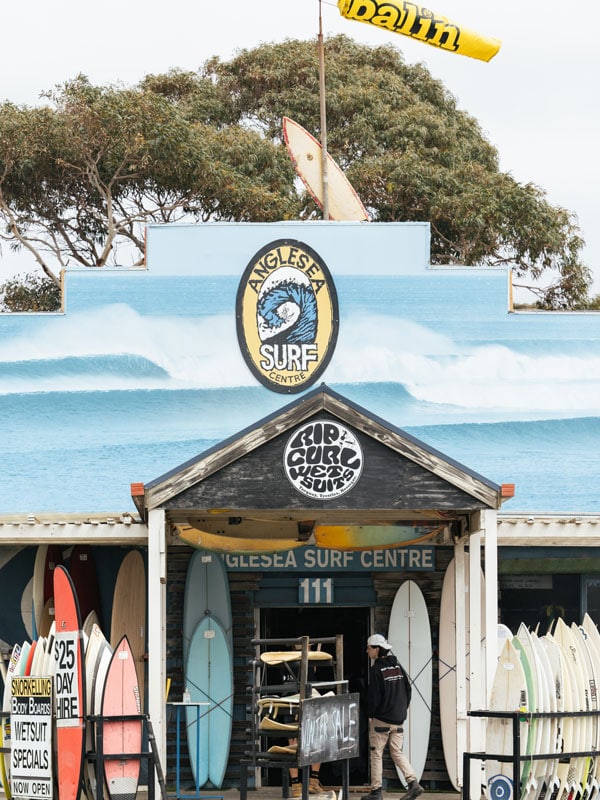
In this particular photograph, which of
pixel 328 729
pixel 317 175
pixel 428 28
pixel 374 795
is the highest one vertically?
pixel 428 28

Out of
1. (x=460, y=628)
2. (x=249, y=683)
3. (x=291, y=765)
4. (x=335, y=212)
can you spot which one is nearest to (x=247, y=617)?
(x=249, y=683)

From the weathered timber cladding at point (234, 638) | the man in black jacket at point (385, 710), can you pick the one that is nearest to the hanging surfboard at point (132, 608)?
the weathered timber cladding at point (234, 638)

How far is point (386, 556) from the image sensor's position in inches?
589

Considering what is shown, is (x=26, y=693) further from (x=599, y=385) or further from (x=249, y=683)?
(x=599, y=385)

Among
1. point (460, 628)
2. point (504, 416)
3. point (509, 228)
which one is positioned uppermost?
point (509, 228)

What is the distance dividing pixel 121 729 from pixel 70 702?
44 cm

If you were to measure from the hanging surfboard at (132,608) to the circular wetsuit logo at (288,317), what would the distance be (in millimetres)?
2586

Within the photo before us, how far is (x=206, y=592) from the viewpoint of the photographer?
48.3 ft

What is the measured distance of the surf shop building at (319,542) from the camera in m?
11.9

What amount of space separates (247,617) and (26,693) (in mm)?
3884

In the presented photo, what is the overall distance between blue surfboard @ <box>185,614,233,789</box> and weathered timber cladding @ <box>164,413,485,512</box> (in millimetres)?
3089

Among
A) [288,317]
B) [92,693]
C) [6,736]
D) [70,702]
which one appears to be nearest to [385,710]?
[92,693]

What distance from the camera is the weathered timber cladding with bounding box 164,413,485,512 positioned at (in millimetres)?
11906

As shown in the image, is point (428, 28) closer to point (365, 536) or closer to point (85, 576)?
point (365, 536)
